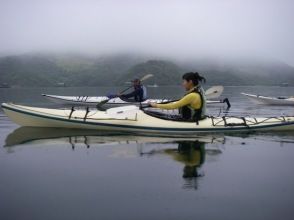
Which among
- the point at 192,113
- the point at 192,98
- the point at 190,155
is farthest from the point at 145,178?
the point at 192,113

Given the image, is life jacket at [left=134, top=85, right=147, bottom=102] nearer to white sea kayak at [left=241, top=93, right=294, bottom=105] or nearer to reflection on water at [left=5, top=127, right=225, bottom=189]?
reflection on water at [left=5, top=127, right=225, bottom=189]

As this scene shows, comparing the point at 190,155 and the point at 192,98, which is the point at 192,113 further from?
the point at 190,155

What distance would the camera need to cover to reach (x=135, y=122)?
46.5ft

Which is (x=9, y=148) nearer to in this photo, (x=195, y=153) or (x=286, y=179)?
(x=195, y=153)

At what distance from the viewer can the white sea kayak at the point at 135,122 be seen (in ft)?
45.7

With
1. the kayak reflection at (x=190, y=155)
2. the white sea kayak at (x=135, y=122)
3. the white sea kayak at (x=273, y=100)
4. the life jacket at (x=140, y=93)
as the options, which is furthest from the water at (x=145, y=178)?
the white sea kayak at (x=273, y=100)

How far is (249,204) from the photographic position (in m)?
6.90

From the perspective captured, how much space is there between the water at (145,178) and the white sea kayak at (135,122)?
2.76 feet

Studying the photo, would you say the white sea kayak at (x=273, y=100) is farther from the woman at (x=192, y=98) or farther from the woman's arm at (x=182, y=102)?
the woman's arm at (x=182, y=102)

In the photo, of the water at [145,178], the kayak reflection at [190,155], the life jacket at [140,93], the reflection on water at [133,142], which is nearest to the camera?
the water at [145,178]

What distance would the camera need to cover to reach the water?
Answer: 21.7ft

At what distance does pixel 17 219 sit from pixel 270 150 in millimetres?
8044

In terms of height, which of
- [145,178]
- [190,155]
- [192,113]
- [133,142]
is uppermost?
[192,113]

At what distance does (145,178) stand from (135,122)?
5909 mm
